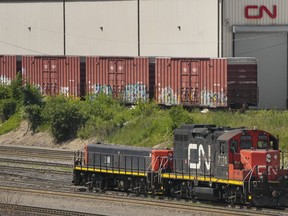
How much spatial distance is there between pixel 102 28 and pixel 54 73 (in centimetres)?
565

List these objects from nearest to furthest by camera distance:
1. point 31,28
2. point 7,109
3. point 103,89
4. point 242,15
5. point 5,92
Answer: point 7,109 < point 103,89 < point 242,15 < point 5,92 < point 31,28

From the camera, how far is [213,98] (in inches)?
1811

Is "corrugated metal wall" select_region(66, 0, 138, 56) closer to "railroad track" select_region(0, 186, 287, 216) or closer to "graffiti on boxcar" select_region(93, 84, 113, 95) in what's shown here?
"graffiti on boxcar" select_region(93, 84, 113, 95)

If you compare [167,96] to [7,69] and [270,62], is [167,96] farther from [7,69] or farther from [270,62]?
[7,69]

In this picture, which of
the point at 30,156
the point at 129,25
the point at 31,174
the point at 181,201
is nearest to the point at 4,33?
the point at 129,25

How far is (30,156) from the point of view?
128 feet

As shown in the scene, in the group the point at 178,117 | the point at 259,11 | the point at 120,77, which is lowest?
the point at 178,117

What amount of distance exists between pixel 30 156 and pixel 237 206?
17733 millimetres

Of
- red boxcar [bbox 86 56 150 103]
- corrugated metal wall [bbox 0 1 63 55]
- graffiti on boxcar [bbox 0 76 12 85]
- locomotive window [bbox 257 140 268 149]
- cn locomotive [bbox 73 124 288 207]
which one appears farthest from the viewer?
corrugated metal wall [bbox 0 1 63 55]

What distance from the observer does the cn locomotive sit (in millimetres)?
22484

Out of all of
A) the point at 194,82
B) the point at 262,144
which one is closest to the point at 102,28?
the point at 194,82

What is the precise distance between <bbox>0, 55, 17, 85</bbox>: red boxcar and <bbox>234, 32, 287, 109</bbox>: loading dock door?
49.9 ft

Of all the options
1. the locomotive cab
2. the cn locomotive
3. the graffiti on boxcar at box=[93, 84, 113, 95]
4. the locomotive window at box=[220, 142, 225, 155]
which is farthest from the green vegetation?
the locomotive window at box=[220, 142, 225, 155]

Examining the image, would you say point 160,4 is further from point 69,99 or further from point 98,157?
point 98,157
